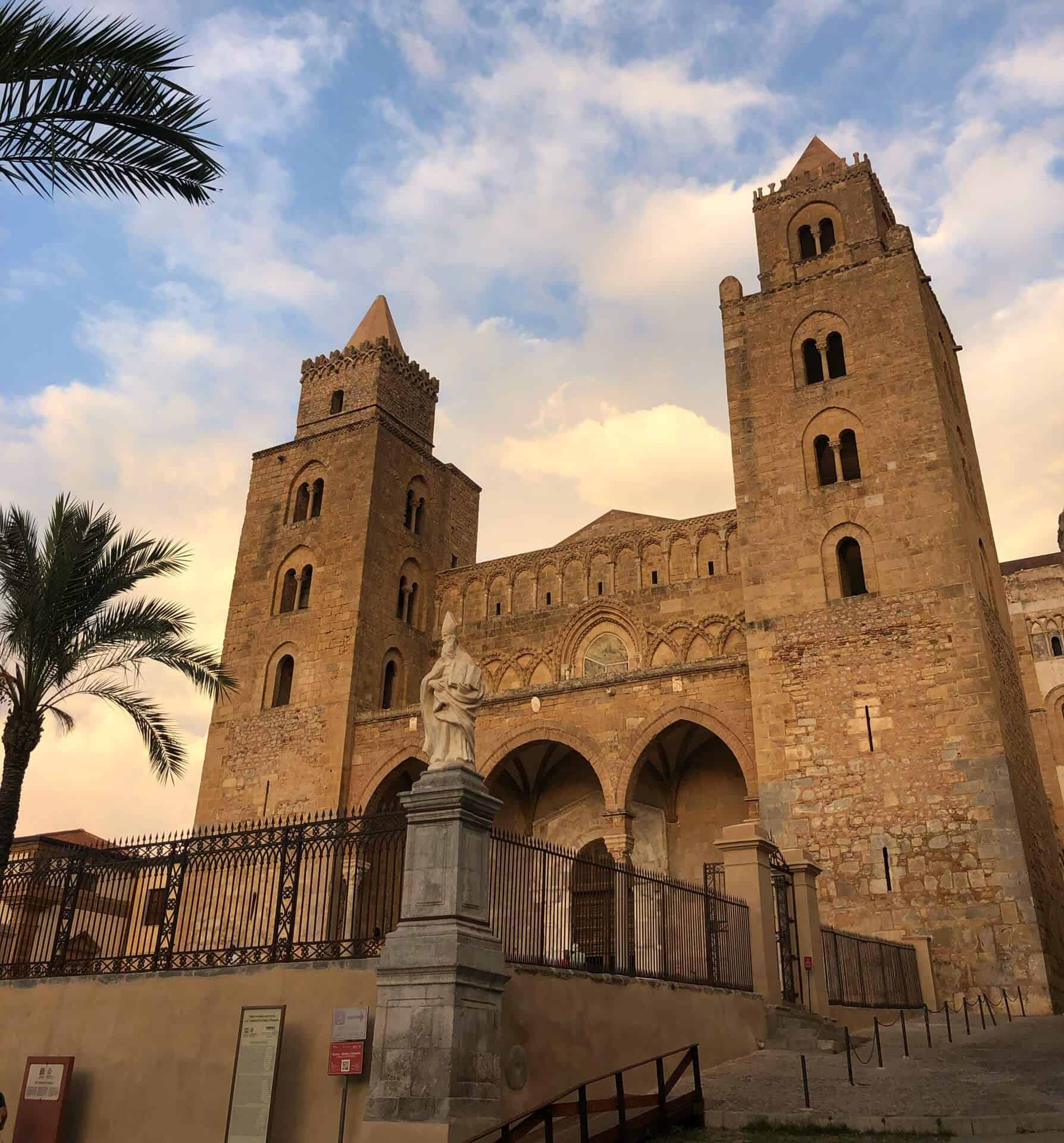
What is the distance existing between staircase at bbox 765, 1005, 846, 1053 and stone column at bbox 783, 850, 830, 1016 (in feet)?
1.44

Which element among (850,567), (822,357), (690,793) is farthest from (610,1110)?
(822,357)

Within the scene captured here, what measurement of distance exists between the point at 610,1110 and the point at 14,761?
8.23 metres

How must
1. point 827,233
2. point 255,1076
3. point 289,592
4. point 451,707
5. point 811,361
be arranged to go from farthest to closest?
point 289,592
point 827,233
point 811,361
point 451,707
point 255,1076

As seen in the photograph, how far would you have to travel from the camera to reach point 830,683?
18.9 meters

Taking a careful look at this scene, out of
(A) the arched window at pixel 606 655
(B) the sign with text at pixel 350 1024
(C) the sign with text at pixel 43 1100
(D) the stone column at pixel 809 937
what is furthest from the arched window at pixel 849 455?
(C) the sign with text at pixel 43 1100

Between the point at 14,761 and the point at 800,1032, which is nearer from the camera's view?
the point at 800,1032

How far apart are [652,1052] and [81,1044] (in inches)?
188

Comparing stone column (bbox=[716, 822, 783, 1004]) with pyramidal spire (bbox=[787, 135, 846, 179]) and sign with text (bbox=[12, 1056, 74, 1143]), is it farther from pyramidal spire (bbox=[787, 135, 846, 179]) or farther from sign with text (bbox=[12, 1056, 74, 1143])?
pyramidal spire (bbox=[787, 135, 846, 179])

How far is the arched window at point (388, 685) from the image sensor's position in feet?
83.6

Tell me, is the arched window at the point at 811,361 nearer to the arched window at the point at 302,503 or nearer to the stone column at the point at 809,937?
the stone column at the point at 809,937

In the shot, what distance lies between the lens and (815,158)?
26.7 meters

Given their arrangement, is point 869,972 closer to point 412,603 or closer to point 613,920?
point 613,920

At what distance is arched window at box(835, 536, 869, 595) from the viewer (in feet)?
66.6

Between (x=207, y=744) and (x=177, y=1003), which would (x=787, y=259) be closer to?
(x=207, y=744)
